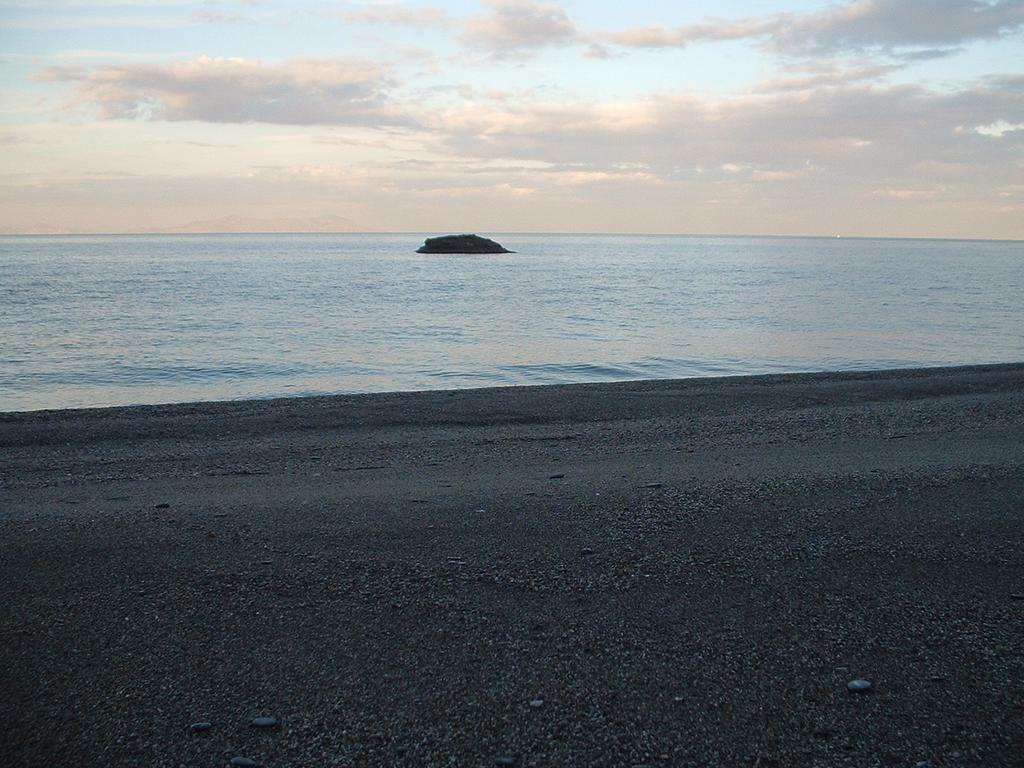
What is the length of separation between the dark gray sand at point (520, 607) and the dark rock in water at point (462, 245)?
140732 mm

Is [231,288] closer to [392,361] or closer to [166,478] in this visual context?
[392,361]

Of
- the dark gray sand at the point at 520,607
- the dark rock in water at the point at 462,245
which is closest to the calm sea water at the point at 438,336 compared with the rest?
the dark gray sand at the point at 520,607

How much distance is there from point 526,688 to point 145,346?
84.6 ft

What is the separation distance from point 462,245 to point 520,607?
149 m

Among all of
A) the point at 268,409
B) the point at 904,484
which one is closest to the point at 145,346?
the point at 268,409

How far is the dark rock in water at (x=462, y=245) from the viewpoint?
149250 millimetres

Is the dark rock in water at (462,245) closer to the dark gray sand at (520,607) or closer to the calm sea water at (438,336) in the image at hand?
the calm sea water at (438,336)

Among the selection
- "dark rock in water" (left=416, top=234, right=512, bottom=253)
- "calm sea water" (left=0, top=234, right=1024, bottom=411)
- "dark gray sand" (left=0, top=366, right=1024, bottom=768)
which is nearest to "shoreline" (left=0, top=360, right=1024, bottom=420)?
"calm sea water" (left=0, top=234, right=1024, bottom=411)

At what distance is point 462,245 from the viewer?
151625 mm

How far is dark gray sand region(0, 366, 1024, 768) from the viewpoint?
13.3 ft

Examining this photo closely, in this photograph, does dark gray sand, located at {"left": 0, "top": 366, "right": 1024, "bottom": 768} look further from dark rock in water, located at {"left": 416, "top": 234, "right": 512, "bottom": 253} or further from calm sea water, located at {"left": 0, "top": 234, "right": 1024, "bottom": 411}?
dark rock in water, located at {"left": 416, "top": 234, "right": 512, "bottom": 253}

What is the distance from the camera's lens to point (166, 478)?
9.49m

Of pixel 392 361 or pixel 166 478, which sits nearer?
pixel 166 478

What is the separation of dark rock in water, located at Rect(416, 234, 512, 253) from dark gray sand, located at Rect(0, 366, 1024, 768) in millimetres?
140732
